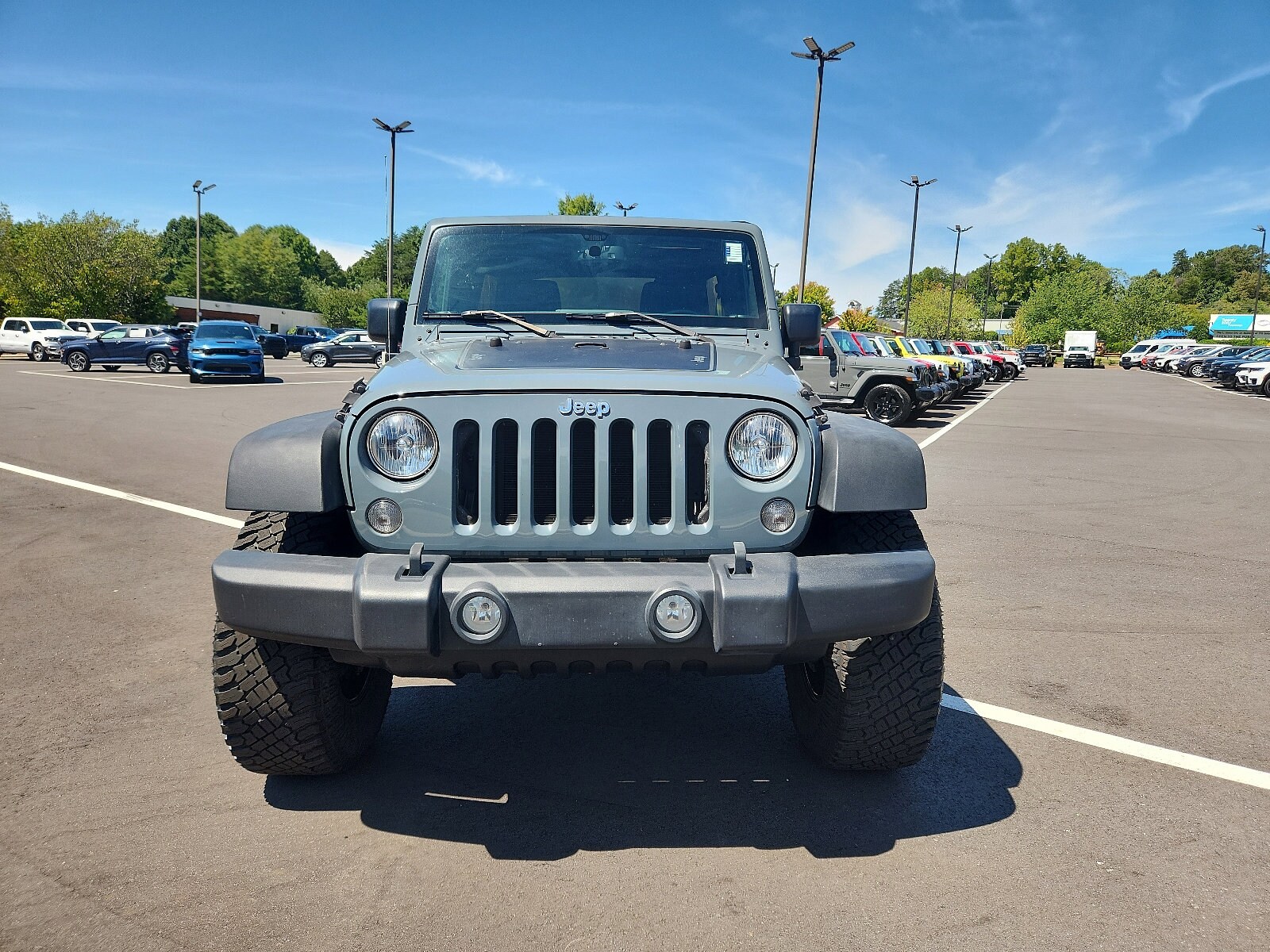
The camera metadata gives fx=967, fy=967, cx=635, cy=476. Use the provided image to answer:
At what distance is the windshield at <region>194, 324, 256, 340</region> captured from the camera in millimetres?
24703

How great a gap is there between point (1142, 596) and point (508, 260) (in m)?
4.23

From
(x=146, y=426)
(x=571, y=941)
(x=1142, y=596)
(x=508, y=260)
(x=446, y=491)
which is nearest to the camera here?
(x=571, y=941)

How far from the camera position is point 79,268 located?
179 ft

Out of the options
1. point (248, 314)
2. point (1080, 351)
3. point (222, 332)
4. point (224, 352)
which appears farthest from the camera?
point (248, 314)

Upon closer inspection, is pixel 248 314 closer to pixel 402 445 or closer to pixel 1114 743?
pixel 402 445

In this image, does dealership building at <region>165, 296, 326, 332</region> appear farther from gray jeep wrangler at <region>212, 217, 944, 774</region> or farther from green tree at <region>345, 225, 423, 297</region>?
gray jeep wrangler at <region>212, 217, 944, 774</region>

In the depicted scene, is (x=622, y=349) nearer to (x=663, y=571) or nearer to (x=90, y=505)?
(x=663, y=571)

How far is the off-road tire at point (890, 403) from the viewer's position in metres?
17.3

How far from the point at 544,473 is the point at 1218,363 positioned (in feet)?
135

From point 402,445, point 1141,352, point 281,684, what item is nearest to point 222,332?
point 281,684

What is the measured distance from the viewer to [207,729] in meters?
3.62

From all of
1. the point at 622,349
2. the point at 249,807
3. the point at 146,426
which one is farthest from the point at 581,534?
the point at 146,426

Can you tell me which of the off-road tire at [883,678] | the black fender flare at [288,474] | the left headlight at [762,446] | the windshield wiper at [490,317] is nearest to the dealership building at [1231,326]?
the windshield wiper at [490,317]

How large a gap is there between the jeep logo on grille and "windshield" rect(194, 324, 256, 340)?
79.9 ft
